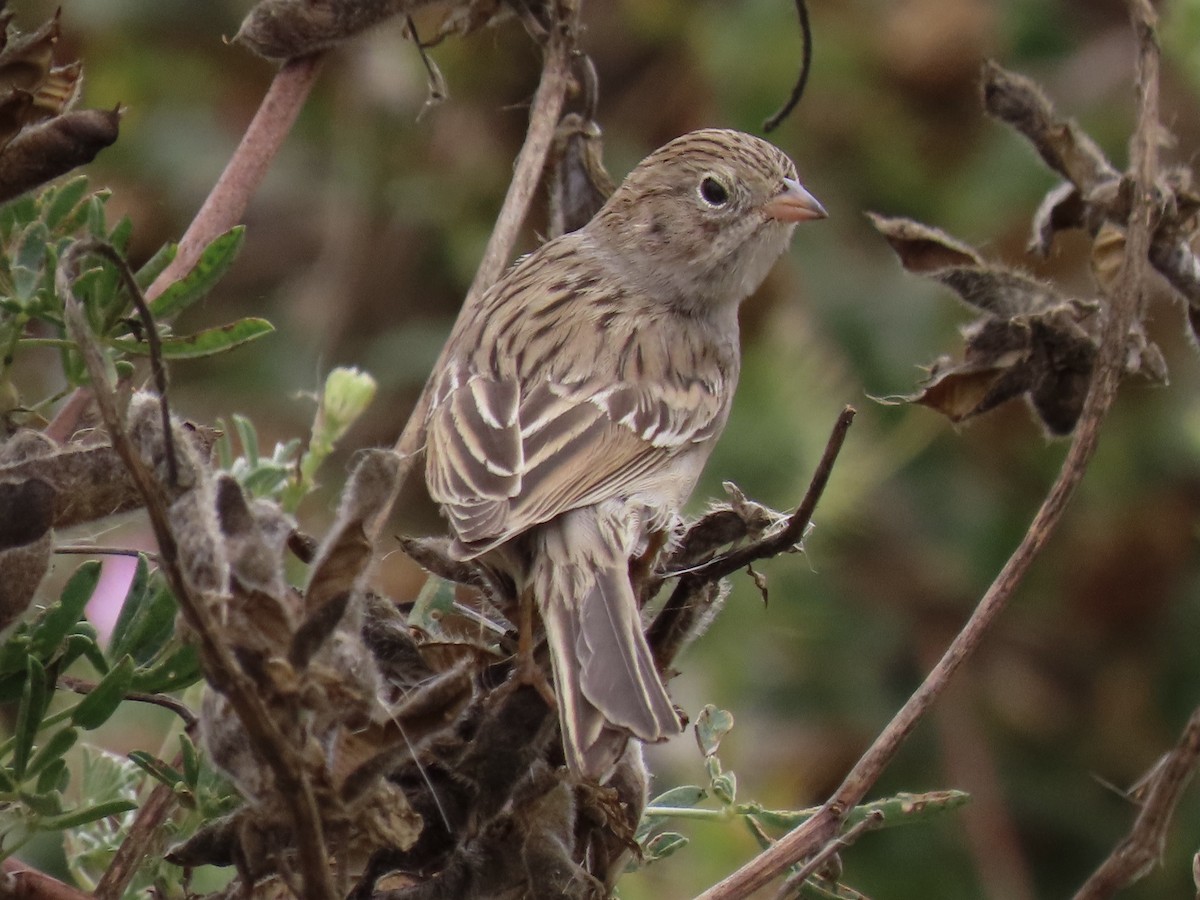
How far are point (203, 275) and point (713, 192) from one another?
2038mm

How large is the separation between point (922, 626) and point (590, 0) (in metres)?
2.09

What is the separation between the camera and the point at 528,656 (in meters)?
1.96

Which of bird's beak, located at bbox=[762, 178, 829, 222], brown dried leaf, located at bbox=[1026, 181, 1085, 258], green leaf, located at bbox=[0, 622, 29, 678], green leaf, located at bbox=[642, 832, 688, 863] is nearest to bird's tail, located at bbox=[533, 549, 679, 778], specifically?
green leaf, located at bbox=[642, 832, 688, 863]

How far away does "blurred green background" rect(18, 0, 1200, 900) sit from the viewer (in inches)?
172

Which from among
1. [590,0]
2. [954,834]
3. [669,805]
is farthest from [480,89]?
[669,805]

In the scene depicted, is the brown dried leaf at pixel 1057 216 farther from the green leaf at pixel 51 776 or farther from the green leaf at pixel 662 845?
the green leaf at pixel 51 776

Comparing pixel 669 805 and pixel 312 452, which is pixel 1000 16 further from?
Result: pixel 312 452

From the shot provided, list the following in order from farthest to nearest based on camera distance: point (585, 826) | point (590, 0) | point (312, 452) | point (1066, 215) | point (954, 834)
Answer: point (590, 0) < point (954, 834) < point (1066, 215) < point (585, 826) < point (312, 452)

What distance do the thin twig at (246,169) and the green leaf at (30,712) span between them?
0.45 meters

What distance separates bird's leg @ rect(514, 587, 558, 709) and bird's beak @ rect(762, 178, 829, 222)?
1312mm

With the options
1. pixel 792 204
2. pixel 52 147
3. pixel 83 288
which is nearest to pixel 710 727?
pixel 83 288

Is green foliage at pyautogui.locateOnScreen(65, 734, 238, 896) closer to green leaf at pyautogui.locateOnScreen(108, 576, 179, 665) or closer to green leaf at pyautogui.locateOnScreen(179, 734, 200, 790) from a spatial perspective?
green leaf at pyautogui.locateOnScreen(179, 734, 200, 790)

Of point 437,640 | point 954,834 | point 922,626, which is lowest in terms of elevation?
point 954,834

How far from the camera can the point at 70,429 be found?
70.6 inches
